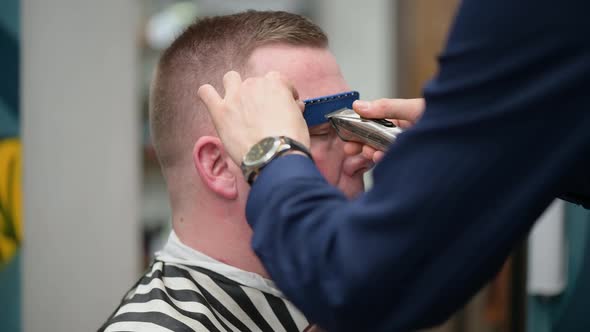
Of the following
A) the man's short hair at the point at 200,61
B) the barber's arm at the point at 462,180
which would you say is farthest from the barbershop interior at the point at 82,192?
the barber's arm at the point at 462,180

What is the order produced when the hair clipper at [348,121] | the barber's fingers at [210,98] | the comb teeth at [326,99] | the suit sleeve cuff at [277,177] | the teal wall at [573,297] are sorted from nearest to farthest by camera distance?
the suit sleeve cuff at [277,177], the barber's fingers at [210,98], the hair clipper at [348,121], the comb teeth at [326,99], the teal wall at [573,297]

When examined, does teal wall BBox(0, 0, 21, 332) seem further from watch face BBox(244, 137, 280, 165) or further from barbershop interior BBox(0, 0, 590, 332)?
watch face BBox(244, 137, 280, 165)

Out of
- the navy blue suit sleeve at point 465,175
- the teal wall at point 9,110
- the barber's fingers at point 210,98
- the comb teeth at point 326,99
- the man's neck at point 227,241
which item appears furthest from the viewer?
the teal wall at point 9,110

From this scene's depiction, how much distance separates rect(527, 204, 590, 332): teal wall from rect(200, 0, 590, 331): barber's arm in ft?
4.14

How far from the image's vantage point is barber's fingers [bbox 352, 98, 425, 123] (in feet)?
3.51

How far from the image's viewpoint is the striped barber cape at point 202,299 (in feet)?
3.75

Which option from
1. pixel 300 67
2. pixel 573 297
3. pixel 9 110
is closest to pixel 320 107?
pixel 300 67

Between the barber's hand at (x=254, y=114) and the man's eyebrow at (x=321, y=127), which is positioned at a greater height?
the barber's hand at (x=254, y=114)

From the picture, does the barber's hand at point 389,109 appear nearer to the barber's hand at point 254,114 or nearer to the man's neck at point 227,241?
the barber's hand at point 254,114

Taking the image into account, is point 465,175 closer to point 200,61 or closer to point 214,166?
A: point 214,166

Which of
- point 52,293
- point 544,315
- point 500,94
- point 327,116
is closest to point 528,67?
point 500,94

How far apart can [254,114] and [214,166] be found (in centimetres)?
46

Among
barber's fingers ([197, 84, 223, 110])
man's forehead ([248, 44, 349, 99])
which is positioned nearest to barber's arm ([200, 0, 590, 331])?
barber's fingers ([197, 84, 223, 110])

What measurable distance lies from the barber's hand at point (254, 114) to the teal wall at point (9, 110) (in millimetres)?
1014
